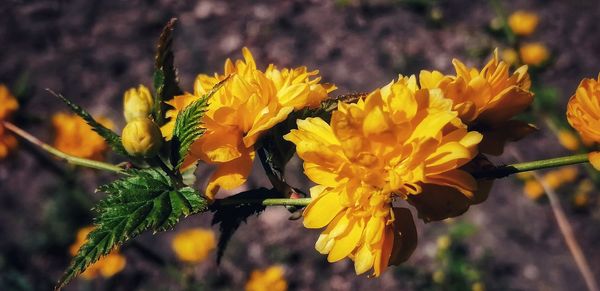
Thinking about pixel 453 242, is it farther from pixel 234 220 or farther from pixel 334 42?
pixel 234 220

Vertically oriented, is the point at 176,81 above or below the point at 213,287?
above

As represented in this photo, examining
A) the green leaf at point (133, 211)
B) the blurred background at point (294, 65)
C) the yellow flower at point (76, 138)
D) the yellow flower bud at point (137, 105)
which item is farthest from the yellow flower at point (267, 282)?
the green leaf at point (133, 211)

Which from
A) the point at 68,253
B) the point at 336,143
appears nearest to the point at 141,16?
the point at 68,253

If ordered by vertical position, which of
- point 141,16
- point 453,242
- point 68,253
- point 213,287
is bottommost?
point 453,242

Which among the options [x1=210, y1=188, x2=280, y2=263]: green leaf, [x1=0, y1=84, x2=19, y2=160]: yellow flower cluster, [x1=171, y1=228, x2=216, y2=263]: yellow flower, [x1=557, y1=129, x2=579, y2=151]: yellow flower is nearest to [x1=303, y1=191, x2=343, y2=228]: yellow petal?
[x1=210, y1=188, x2=280, y2=263]: green leaf

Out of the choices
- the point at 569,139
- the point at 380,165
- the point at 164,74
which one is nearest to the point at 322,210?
the point at 380,165
